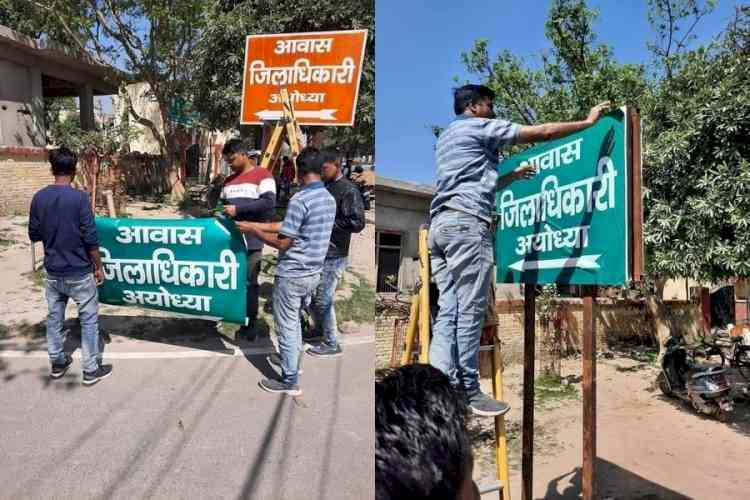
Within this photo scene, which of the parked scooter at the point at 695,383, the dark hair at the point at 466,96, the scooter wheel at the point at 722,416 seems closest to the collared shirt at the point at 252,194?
the dark hair at the point at 466,96

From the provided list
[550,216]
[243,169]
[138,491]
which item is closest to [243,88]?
[243,169]

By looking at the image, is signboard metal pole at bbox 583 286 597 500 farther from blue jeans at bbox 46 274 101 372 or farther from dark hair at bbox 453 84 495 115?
blue jeans at bbox 46 274 101 372

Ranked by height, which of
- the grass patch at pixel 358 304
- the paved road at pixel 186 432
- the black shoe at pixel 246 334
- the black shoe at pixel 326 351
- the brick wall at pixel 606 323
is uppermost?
the grass patch at pixel 358 304

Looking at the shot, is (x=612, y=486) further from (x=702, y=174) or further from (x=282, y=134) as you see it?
(x=282, y=134)

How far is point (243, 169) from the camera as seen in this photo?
3.28 feet

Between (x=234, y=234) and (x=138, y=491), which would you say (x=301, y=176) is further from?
(x=138, y=491)

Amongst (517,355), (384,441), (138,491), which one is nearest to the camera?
(384,441)

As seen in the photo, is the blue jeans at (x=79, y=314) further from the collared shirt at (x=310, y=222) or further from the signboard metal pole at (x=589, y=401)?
the signboard metal pole at (x=589, y=401)

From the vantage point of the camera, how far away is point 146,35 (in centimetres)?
100

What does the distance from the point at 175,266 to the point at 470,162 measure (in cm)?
56

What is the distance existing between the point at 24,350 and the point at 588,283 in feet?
3.14

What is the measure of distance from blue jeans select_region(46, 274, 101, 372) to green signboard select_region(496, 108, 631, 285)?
2.40 feet

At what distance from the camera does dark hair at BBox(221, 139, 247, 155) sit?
0.99m

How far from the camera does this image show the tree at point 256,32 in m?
0.87
